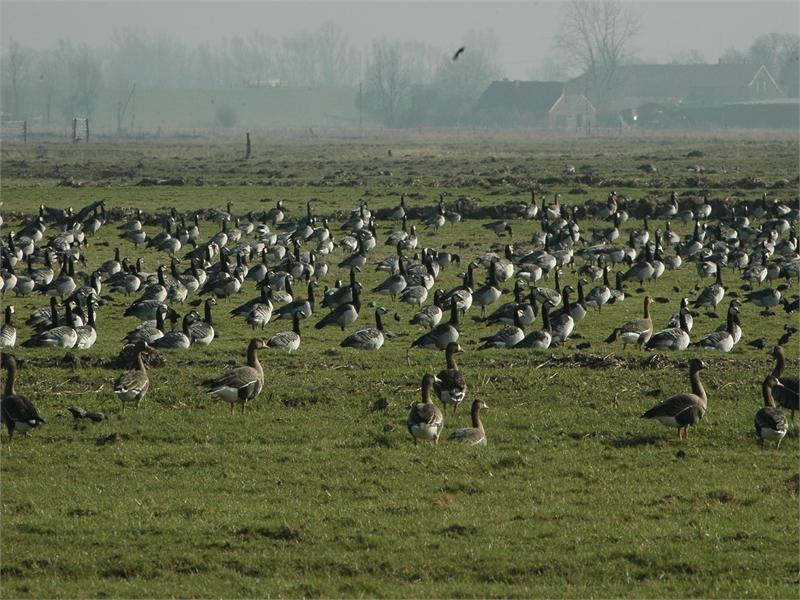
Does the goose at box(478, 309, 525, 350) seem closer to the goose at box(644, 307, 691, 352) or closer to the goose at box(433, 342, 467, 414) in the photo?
the goose at box(644, 307, 691, 352)

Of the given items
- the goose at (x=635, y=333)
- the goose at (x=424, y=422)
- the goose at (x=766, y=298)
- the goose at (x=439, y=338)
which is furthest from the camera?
the goose at (x=766, y=298)

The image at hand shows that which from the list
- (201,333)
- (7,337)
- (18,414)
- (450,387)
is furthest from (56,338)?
(450,387)

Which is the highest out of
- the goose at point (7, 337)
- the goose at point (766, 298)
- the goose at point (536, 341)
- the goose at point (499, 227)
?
the goose at point (499, 227)

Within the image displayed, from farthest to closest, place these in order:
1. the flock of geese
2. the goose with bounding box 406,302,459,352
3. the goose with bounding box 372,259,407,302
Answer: the goose with bounding box 372,259,407,302, the goose with bounding box 406,302,459,352, the flock of geese

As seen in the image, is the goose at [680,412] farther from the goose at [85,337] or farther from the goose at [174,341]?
the goose at [85,337]

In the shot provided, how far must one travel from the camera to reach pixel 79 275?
28500 mm

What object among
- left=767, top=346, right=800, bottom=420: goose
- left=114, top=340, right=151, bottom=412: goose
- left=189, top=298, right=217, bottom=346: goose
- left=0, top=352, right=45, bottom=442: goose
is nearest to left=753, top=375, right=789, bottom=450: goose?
left=767, top=346, right=800, bottom=420: goose

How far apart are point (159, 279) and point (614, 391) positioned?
14207 mm

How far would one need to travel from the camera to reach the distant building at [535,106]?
15200 centimetres

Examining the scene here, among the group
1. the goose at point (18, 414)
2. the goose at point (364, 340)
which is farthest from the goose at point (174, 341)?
the goose at point (18, 414)

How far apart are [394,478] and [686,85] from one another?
553 feet

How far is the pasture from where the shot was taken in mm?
8961

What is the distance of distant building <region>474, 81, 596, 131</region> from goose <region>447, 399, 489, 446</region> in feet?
466

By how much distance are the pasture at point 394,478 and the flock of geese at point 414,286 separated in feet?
1.35
